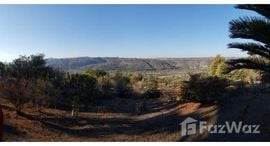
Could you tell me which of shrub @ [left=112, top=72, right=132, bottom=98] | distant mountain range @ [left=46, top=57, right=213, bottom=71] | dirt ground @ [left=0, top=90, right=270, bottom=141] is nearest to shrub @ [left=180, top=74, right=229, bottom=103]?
dirt ground @ [left=0, top=90, right=270, bottom=141]

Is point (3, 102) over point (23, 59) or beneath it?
beneath

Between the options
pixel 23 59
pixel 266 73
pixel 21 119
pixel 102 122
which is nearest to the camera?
pixel 266 73

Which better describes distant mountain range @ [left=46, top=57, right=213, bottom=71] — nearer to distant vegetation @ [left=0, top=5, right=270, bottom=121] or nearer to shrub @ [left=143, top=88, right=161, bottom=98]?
distant vegetation @ [left=0, top=5, right=270, bottom=121]

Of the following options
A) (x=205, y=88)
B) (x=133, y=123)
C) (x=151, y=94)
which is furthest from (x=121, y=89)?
(x=133, y=123)

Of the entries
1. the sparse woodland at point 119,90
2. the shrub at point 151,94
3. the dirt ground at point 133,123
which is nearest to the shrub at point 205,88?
the sparse woodland at point 119,90

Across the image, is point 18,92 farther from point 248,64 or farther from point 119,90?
point 119,90

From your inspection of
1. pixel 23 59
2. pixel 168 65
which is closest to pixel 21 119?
pixel 23 59
